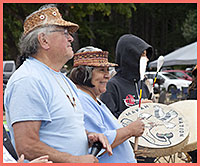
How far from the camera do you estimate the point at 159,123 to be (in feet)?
9.85

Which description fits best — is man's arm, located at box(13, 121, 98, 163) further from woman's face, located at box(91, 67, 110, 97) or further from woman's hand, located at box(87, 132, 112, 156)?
woman's face, located at box(91, 67, 110, 97)

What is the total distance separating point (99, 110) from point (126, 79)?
111 centimetres

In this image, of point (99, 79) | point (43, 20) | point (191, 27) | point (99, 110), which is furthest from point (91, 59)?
point (191, 27)

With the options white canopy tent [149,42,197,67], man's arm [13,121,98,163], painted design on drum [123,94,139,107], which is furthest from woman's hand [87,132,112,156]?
white canopy tent [149,42,197,67]

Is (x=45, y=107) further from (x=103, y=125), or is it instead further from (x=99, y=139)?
(x=103, y=125)

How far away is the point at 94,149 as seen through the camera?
193 centimetres

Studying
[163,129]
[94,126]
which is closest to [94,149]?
[94,126]

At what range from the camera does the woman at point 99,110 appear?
7.30 feet

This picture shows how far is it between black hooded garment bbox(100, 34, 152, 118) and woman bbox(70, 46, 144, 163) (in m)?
0.60

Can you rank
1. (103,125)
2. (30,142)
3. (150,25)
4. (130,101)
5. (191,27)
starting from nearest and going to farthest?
(30,142) → (103,125) → (130,101) → (191,27) → (150,25)

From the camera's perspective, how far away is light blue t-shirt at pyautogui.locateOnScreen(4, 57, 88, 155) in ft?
5.23

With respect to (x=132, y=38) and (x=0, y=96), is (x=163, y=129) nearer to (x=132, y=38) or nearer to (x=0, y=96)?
(x=132, y=38)

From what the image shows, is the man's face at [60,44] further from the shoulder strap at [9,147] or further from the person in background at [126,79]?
the person in background at [126,79]

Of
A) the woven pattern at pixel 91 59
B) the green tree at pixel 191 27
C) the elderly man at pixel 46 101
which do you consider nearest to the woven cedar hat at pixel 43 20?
the elderly man at pixel 46 101
